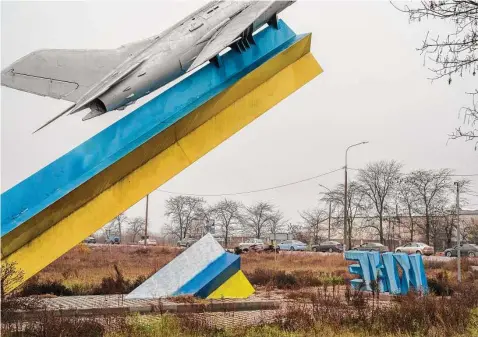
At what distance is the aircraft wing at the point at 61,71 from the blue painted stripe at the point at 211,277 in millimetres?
4883

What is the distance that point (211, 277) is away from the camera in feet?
35.6

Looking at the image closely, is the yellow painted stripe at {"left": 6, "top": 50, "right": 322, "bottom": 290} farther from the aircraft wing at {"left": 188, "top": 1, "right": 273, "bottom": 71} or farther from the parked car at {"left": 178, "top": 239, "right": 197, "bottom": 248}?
the parked car at {"left": 178, "top": 239, "right": 197, "bottom": 248}

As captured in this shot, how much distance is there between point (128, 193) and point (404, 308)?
491cm

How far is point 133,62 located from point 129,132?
4.81ft

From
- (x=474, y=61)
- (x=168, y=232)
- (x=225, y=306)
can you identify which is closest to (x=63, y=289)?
(x=225, y=306)

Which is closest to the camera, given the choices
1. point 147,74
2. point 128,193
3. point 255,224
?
point 128,193

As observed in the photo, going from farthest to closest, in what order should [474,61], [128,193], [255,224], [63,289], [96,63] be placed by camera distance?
[255,224]
[63,289]
[96,63]
[128,193]
[474,61]

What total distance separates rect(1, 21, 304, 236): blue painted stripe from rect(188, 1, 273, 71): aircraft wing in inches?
14.7

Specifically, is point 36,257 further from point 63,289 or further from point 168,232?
point 168,232

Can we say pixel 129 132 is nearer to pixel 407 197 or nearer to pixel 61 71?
pixel 61 71

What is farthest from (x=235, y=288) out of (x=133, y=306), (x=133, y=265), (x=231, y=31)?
(x=133, y=265)

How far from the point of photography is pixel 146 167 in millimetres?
7629

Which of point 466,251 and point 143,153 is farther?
point 466,251

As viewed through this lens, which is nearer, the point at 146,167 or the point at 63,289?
the point at 146,167
